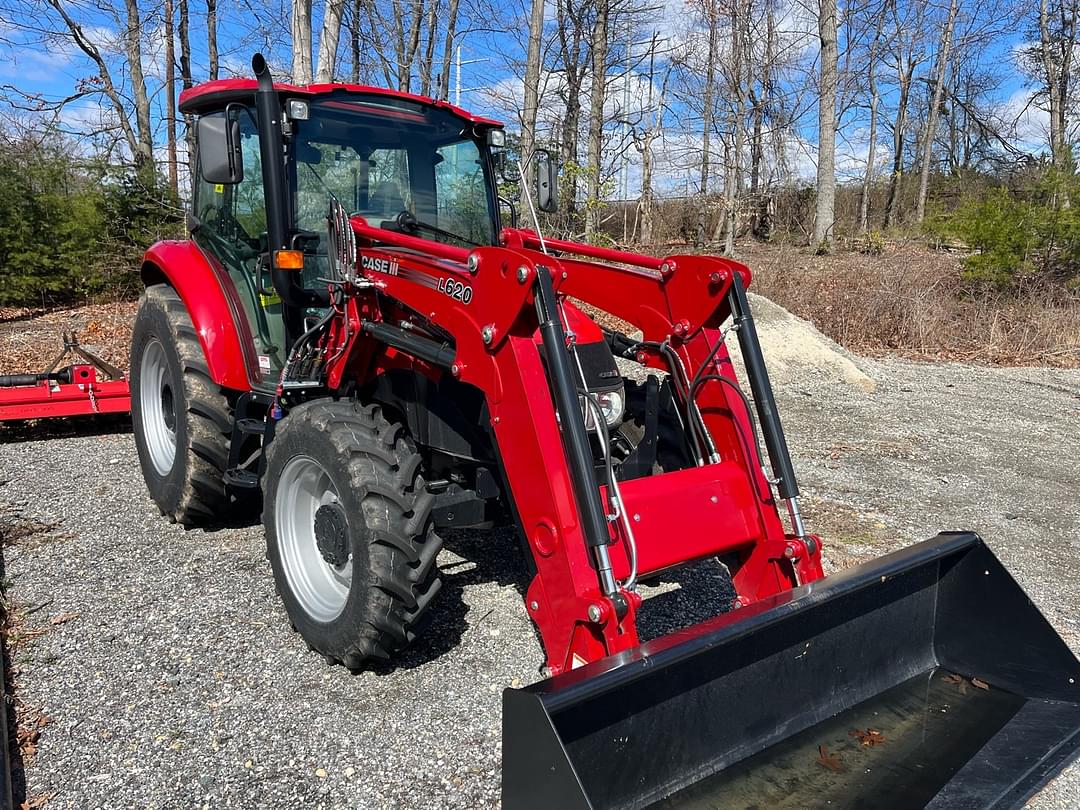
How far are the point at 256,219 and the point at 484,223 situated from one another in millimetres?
1230

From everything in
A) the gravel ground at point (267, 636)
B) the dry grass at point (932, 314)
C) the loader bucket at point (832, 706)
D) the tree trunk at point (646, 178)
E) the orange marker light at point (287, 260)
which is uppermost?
the tree trunk at point (646, 178)

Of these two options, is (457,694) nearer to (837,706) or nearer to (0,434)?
(837,706)

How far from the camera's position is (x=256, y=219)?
14.5 ft

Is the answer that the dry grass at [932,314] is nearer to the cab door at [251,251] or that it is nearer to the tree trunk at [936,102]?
the cab door at [251,251]

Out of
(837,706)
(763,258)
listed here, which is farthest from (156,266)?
(763,258)

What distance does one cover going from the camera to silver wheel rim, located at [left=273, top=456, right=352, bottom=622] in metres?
3.49

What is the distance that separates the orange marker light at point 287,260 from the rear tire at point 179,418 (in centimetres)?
104

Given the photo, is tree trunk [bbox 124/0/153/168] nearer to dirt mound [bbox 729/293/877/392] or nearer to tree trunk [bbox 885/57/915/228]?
dirt mound [bbox 729/293/877/392]

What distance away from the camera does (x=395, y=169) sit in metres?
4.31

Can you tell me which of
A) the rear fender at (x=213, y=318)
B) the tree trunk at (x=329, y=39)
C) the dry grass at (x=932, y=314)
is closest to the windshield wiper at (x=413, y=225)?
the rear fender at (x=213, y=318)

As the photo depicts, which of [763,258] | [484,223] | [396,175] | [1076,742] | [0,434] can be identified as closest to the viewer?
[1076,742]

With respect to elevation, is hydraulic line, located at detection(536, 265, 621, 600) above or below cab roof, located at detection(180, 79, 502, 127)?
below

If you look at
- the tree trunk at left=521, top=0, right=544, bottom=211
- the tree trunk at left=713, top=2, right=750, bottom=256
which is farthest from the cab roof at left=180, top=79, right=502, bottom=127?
the tree trunk at left=713, top=2, right=750, bottom=256

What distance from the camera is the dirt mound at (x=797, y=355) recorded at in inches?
387
